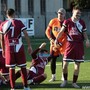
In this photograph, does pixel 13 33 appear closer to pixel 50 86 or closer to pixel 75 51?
pixel 75 51

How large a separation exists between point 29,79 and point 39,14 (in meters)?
35.2

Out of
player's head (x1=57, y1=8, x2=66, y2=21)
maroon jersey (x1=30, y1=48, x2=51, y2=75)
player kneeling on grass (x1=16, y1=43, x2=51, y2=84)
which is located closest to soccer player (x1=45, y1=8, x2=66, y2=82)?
player's head (x1=57, y1=8, x2=66, y2=21)

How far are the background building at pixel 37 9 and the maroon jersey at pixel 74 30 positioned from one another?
3246 centimetres

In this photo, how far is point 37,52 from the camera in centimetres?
1047

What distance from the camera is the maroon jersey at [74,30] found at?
10055mm

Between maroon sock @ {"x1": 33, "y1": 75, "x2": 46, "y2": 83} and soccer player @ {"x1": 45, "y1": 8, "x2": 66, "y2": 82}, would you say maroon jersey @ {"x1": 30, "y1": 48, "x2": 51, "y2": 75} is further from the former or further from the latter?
soccer player @ {"x1": 45, "y1": 8, "x2": 66, "y2": 82}

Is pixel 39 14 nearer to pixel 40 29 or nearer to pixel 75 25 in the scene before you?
pixel 40 29

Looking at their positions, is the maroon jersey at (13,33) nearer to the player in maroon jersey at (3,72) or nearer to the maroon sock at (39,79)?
the player in maroon jersey at (3,72)

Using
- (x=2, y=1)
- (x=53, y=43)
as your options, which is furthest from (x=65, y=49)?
(x=2, y=1)

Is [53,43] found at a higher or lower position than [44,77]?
higher

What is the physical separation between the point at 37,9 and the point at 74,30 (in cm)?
3548

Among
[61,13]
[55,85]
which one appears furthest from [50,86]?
[61,13]

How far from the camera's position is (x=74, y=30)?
10.1 m

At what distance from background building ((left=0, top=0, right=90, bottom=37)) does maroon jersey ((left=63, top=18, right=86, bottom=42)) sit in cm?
3246
